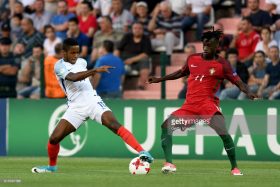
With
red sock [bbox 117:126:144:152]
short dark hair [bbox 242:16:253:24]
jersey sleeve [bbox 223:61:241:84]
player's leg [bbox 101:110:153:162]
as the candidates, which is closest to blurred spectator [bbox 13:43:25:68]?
short dark hair [bbox 242:16:253:24]

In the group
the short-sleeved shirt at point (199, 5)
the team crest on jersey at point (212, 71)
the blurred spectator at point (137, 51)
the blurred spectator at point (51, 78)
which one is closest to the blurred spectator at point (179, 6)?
the short-sleeved shirt at point (199, 5)

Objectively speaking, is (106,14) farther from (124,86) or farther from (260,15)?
(260,15)

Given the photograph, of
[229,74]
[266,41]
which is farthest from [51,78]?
[229,74]

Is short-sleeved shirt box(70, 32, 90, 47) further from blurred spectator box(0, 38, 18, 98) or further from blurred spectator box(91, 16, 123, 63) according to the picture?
blurred spectator box(0, 38, 18, 98)

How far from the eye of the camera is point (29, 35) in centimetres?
2391

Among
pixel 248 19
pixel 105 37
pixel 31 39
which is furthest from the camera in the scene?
pixel 31 39

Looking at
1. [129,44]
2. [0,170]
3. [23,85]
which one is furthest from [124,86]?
[0,170]

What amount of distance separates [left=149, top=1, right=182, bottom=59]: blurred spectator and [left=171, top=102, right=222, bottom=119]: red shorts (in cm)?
740

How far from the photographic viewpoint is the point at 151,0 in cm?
2330

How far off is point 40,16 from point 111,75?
4409 mm

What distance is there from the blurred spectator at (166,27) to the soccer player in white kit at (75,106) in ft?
23.2

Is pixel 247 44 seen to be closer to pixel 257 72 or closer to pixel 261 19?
pixel 261 19

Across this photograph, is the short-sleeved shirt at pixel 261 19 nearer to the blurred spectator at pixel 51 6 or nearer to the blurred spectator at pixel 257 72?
the blurred spectator at pixel 257 72

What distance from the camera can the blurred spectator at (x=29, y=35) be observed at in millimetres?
23450
